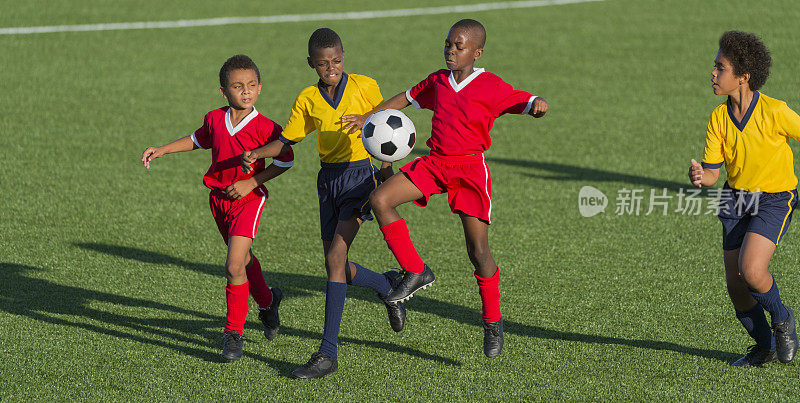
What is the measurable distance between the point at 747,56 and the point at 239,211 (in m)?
3.40

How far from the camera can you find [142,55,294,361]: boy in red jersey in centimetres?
632

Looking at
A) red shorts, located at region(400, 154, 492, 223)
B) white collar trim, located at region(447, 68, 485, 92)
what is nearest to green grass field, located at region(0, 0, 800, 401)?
red shorts, located at region(400, 154, 492, 223)

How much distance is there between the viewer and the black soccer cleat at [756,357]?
6.27m

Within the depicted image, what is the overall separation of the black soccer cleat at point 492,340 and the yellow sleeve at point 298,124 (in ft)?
5.86

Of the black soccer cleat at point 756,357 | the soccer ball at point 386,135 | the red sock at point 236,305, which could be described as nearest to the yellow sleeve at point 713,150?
the black soccer cleat at point 756,357

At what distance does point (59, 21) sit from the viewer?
21.0m

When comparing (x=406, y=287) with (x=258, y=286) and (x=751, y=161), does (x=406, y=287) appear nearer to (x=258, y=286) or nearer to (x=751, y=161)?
(x=258, y=286)

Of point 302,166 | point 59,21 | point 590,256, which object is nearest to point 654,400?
point 590,256

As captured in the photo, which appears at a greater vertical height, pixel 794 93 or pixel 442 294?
pixel 794 93

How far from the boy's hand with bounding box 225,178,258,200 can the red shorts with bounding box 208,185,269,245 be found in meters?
0.11

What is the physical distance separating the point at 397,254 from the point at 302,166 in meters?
6.62

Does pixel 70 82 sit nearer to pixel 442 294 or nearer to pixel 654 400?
pixel 442 294

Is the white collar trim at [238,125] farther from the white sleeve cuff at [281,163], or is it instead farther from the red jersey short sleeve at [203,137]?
the white sleeve cuff at [281,163]

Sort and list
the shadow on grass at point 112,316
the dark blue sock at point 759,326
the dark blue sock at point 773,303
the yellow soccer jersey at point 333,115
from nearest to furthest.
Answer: the dark blue sock at point 773,303 → the dark blue sock at point 759,326 → the yellow soccer jersey at point 333,115 → the shadow on grass at point 112,316
